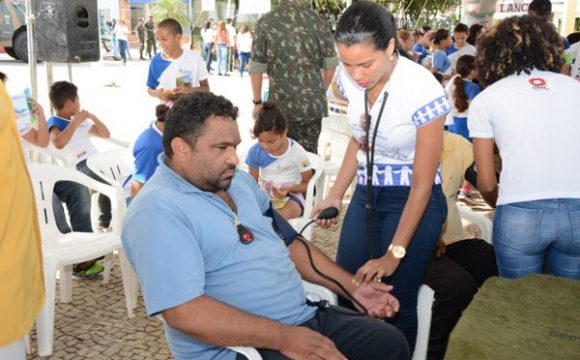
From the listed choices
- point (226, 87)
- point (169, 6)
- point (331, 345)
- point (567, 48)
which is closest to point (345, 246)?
point (331, 345)

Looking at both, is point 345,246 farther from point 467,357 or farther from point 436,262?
point 467,357

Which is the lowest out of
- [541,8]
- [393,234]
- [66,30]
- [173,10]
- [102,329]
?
[102,329]

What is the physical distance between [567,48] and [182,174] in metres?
5.53

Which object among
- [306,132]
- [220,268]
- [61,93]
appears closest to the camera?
[220,268]

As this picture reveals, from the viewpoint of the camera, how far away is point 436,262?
118 inches

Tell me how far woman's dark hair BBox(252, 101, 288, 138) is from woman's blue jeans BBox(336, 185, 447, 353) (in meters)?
1.87

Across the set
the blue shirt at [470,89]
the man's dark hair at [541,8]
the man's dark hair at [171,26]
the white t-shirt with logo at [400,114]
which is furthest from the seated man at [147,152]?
the blue shirt at [470,89]

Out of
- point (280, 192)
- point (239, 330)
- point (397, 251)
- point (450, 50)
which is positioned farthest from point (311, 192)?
point (450, 50)

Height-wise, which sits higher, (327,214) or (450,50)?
(450,50)

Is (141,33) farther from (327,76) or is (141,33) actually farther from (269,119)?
(269,119)

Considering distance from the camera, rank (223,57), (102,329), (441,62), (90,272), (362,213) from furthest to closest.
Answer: (223,57), (441,62), (90,272), (102,329), (362,213)

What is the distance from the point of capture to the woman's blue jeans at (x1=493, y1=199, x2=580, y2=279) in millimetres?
2312

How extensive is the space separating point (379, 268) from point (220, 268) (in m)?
0.59

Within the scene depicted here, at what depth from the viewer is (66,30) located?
19.1ft
